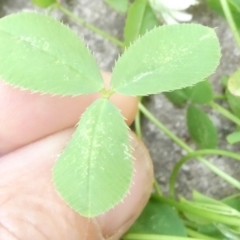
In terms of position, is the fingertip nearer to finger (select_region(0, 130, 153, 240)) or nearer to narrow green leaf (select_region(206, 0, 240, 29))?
finger (select_region(0, 130, 153, 240))

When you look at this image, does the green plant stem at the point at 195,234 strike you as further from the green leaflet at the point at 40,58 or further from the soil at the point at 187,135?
the green leaflet at the point at 40,58

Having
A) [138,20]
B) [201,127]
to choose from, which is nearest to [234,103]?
[201,127]

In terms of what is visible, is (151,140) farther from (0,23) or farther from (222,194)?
(0,23)

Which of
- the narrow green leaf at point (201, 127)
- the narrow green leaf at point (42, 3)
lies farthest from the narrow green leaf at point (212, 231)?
the narrow green leaf at point (42, 3)

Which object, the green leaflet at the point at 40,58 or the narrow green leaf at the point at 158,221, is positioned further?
the narrow green leaf at the point at 158,221

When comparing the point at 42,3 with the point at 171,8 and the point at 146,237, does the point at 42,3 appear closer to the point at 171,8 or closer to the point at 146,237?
the point at 171,8

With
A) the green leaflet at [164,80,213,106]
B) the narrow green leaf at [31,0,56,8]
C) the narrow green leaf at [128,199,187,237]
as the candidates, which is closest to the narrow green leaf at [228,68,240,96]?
the green leaflet at [164,80,213,106]
